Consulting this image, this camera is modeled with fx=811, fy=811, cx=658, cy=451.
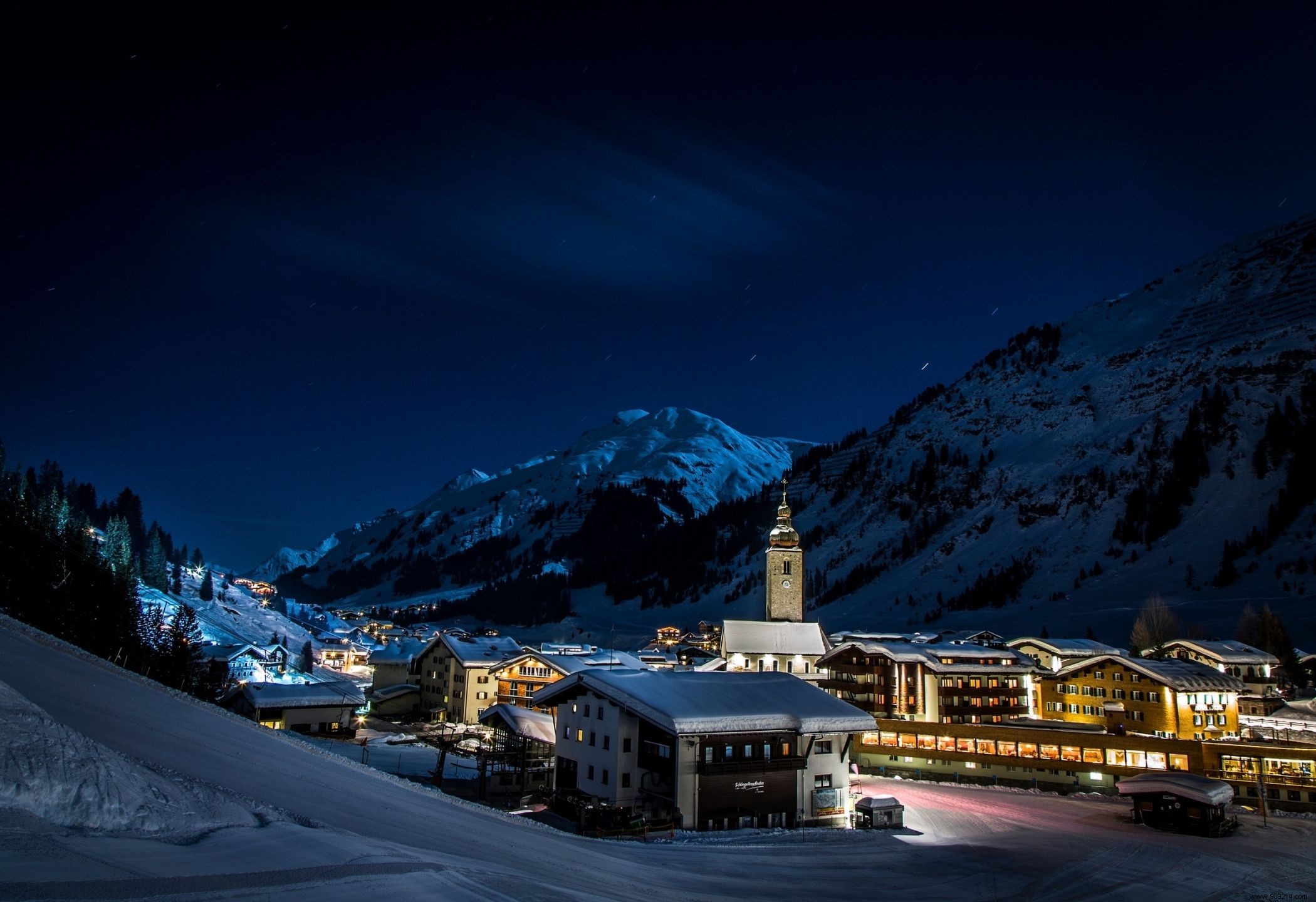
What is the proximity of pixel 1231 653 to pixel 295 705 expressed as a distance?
85305 mm

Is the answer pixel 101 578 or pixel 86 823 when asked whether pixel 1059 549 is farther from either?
pixel 86 823

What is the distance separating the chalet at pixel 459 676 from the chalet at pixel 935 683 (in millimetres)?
32951

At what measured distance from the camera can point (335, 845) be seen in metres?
10.4

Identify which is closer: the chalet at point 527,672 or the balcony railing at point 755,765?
the balcony railing at point 755,765

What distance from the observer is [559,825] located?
113 feet

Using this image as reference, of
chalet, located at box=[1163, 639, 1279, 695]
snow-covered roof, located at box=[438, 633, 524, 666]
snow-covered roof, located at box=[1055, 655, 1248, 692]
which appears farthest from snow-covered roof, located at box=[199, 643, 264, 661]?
chalet, located at box=[1163, 639, 1279, 695]

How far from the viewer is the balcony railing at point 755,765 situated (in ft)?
118

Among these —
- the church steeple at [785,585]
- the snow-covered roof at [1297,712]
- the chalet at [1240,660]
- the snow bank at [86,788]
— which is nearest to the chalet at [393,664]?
the church steeple at [785,585]

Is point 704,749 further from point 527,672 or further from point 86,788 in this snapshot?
point 527,672

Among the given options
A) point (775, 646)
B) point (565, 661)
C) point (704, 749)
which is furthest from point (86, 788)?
point (775, 646)

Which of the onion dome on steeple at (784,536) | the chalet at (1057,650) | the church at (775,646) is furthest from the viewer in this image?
the onion dome on steeple at (784,536)

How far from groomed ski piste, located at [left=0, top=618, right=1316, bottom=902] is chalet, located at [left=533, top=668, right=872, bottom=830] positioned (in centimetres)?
407

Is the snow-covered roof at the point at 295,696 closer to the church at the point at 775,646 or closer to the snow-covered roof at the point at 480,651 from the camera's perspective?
the snow-covered roof at the point at 480,651

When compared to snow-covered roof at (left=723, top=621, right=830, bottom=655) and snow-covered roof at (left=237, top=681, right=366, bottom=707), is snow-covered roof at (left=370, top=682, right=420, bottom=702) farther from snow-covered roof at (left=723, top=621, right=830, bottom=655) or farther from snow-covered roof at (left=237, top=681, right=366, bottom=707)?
snow-covered roof at (left=723, top=621, right=830, bottom=655)
